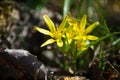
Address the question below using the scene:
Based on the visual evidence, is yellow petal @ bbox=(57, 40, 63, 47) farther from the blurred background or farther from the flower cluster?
the blurred background

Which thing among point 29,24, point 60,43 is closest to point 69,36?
point 60,43

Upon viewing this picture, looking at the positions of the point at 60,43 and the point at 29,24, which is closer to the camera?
the point at 60,43

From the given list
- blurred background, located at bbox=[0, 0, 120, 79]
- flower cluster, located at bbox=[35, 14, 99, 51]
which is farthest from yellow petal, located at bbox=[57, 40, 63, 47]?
blurred background, located at bbox=[0, 0, 120, 79]

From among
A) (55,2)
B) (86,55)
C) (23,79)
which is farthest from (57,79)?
(55,2)

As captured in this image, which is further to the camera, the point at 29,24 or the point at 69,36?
the point at 29,24

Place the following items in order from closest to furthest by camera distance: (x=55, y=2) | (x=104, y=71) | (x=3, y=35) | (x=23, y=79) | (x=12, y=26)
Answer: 1. (x=23, y=79)
2. (x=104, y=71)
3. (x=3, y=35)
4. (x=12, y=26)
5. (x=55, y=2)

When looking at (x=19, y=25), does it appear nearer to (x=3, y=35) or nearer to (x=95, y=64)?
(x=3, y=35)

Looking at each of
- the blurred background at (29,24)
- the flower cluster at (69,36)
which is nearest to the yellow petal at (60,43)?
the flower cluster at (69,36)

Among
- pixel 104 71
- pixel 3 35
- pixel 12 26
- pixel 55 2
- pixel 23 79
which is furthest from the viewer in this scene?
pixel 55 2

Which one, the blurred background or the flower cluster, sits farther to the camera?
the blurred background

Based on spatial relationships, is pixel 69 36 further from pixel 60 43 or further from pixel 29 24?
pixel 29 24

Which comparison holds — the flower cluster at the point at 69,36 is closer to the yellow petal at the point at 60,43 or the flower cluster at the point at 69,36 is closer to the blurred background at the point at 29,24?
the yellow petal at the point at 60,43
